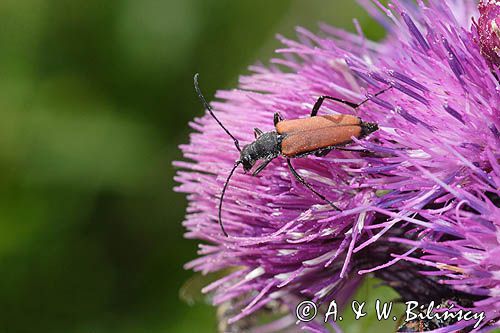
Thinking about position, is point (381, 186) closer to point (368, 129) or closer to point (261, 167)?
point (368, 129)

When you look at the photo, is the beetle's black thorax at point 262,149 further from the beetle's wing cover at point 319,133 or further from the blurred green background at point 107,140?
the blurred green background at point 107,140

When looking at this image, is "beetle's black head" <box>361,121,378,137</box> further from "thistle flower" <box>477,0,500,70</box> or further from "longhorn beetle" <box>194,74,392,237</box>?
"thistle flower" <box>477,0,500,70</box>

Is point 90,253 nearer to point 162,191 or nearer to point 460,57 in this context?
point 162,191

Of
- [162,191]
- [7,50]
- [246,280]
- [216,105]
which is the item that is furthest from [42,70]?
[246,280]

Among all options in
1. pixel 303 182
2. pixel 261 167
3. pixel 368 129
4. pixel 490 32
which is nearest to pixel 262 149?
pixel 261 167

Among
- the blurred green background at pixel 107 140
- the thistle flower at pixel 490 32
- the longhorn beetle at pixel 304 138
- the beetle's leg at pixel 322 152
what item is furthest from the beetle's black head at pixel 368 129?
the blurred green background at pixel 107 140
